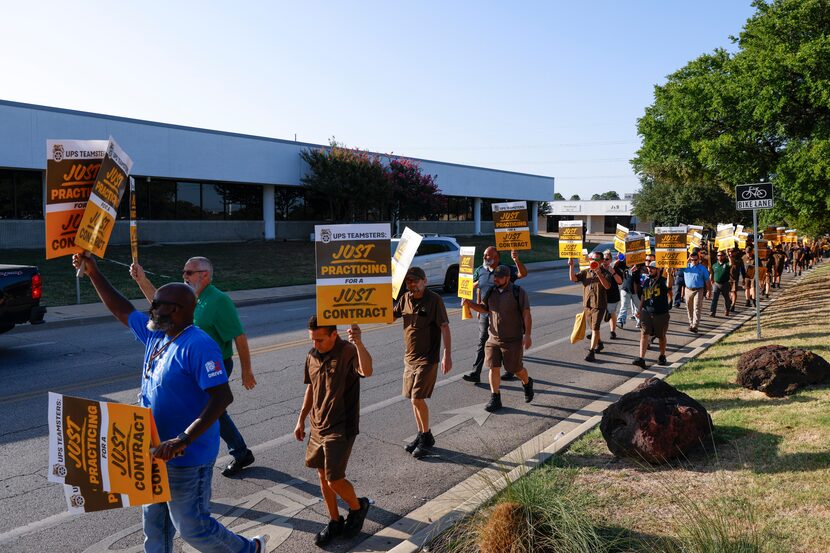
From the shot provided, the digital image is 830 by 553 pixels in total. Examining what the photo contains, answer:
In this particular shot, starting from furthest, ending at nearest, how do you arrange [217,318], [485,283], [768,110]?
[768,110] < [485,283] < [217,318]

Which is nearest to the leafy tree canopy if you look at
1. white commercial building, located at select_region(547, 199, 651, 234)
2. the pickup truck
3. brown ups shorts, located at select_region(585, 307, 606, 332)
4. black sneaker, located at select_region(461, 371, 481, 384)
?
the pickup truck

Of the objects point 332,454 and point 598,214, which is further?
point 598,214

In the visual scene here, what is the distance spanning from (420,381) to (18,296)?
7.81 m

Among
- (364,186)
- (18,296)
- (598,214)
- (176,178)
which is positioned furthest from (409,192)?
(598,214)

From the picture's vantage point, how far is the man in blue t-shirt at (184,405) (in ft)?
11.1

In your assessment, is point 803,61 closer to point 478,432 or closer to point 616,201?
point 478,432

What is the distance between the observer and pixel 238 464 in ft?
18.6

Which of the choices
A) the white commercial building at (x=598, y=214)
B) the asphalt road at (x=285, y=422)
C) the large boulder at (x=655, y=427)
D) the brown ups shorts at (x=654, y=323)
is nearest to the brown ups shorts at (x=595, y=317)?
the asphalt road at (x=285, y=422)

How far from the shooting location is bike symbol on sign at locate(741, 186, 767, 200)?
38.7ft

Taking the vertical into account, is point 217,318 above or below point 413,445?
above

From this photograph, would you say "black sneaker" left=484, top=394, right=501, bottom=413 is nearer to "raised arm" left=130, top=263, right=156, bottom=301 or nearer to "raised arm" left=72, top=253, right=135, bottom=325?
"raised arm" left=130, top=263, right=156, bottom=301

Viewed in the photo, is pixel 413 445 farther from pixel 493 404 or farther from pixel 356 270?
pixel 356 270

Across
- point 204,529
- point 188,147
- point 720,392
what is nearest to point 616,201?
point 188,147

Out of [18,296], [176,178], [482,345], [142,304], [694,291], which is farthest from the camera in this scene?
[176,178]
